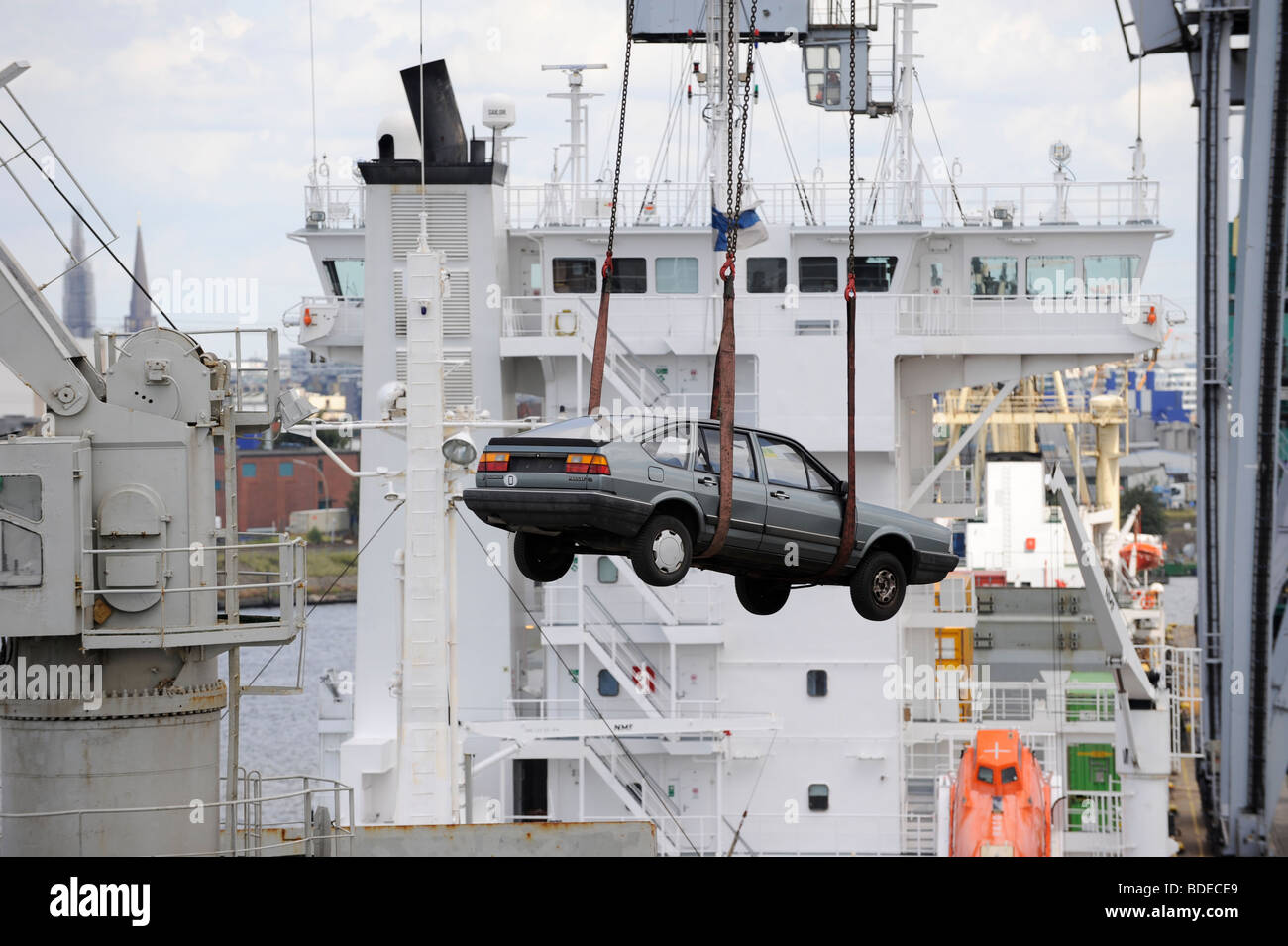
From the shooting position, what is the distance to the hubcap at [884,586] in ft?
49.2

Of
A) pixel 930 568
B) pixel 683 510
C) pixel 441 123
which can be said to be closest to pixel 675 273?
pixel 441 123

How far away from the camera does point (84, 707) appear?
610 inches

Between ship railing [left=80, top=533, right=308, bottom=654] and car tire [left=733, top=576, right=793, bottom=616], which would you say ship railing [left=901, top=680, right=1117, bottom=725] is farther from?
ship railing [left=80, top=533, right=308, bottom=654]

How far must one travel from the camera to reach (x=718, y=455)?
45.7 ft

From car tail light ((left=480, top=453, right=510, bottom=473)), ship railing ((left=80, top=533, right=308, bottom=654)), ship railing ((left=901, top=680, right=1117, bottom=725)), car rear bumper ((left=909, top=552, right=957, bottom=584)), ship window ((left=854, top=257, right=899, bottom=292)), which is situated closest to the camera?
car tail light ((left=480, top=453, right=510, bottom=473))

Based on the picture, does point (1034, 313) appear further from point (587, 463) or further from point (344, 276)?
point (587, 463)

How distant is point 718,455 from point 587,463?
3.85ft

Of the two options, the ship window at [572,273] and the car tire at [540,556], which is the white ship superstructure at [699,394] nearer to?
the ship window at [572,273]

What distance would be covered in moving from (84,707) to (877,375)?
14710 mm

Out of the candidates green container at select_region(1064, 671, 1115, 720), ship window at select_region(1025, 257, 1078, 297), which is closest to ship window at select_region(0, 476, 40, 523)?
ship window at select_region(1025, 257, 1078, 297)

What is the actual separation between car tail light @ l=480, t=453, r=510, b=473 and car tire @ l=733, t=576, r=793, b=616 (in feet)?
9.62

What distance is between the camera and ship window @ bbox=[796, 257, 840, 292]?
28.6m
